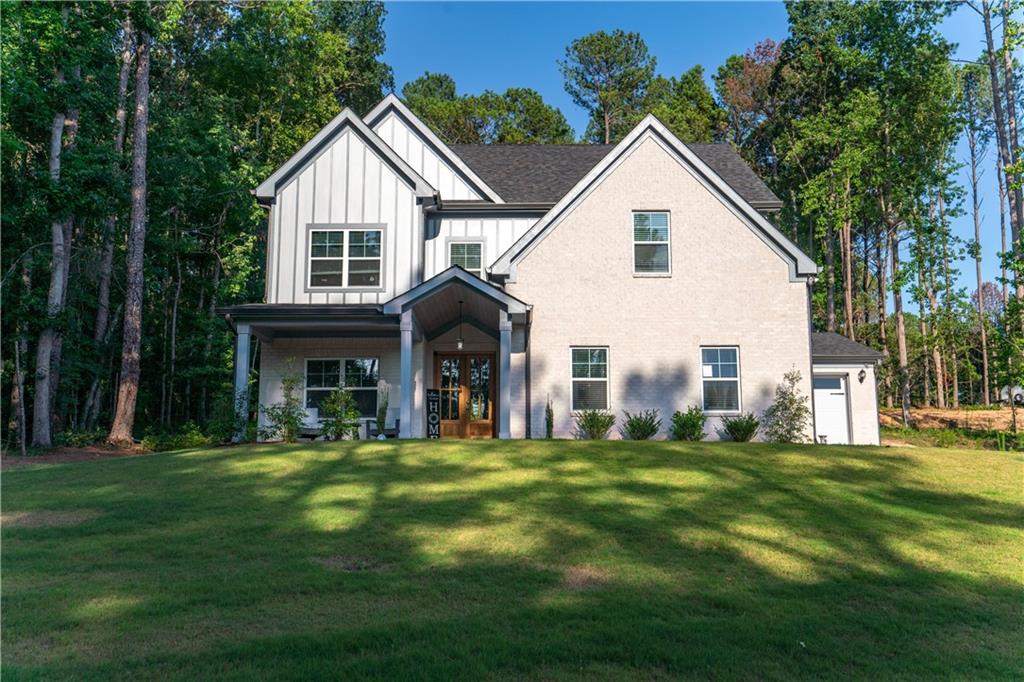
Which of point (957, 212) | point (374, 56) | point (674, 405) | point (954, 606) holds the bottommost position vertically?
point (954, 606)

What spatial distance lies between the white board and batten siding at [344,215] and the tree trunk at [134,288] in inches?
164

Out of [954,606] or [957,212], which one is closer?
[954,606]

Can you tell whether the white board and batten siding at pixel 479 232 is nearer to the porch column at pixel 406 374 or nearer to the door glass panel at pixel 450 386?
the door glass panel at pixel 450 386

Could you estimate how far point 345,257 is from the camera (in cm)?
1877

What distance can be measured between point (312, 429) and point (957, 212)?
96.5ft

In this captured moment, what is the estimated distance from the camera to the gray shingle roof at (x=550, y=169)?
2031 centimetres

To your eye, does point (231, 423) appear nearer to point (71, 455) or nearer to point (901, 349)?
point (71, 455)

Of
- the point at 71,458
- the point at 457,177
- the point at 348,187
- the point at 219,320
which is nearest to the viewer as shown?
the point at 71,458

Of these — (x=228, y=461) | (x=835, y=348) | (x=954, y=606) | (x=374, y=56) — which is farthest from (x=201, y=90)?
(x=954, y=606)

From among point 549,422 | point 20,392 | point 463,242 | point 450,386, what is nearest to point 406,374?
point 450,386

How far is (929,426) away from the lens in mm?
29266

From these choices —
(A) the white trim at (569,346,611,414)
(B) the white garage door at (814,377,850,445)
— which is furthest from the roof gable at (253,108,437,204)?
(B) the white garage door at (814,377,850,445)

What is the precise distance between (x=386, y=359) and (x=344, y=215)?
3.88 meters

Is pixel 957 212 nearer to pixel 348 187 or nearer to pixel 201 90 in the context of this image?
pixel 348 187
